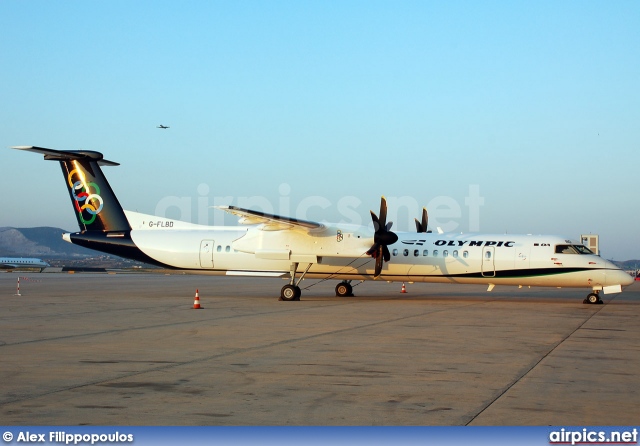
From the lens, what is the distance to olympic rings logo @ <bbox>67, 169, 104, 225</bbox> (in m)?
28.4

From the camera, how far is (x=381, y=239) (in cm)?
2567

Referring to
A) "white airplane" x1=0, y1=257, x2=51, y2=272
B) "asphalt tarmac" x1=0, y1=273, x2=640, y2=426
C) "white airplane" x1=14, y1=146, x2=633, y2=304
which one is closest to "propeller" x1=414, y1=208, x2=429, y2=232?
"white airplane" x1=14, y1=146, x2=633, y2=304

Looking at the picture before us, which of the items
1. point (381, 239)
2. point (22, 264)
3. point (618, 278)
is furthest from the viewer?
point (22, 264)

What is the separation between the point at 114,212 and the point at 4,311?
343 inches

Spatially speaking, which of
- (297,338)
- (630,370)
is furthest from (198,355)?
(630,370)

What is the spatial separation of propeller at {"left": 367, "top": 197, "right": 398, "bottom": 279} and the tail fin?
10.6 m

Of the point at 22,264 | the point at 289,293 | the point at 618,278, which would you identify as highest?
the point at 618,278

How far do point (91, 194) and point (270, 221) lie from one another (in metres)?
7.92

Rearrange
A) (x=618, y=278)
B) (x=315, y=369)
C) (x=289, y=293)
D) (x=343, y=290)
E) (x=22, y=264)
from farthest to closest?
(x=22, y=264)
(x=343, y=290)
(x=289, y=293)
(x=618, y=278)
(x=315, y=369)

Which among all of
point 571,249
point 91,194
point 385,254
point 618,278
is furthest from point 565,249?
point 91,194

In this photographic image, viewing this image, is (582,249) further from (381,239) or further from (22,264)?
(22,264)

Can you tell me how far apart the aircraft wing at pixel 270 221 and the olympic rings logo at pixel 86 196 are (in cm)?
621

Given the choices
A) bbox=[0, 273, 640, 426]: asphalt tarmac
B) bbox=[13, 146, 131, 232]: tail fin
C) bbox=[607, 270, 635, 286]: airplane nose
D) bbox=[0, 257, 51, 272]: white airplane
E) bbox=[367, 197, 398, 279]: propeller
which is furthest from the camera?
bbox=[0, 257, 51, 272]: white airplane

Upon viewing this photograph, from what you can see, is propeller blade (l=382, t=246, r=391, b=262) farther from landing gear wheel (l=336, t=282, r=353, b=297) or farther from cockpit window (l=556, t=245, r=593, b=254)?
cockpit window (l=556, t=245, r=593, b=254)
